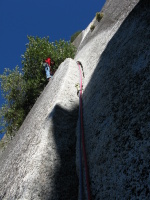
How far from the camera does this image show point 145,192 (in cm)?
205

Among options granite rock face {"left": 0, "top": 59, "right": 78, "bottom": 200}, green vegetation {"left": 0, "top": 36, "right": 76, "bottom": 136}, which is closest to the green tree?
green vegetation {"left": 0, "top": 36, "right": 76, "bottom": 136}

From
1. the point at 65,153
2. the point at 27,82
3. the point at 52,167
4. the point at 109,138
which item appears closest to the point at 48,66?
the point at 27,82

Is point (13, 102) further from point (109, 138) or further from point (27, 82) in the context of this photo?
point (109, 138)

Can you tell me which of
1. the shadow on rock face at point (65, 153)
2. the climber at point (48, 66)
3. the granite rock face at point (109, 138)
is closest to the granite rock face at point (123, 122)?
the granite rock face at point (109, 138)

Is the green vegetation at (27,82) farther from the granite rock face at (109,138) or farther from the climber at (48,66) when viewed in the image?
the granite rock face at (109,138)

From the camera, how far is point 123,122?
10.0ft

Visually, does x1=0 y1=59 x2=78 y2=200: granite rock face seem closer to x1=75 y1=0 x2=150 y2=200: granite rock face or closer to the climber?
x1=75 y1=0 x2=150 y2=200: granite rock face

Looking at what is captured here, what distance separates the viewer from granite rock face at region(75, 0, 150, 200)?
2.35 meters

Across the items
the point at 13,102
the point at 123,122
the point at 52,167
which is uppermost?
the point at 13,102

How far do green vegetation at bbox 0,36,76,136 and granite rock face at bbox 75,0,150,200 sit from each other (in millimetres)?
12832

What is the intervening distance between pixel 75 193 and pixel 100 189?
790mm

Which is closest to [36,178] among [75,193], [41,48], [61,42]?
[75,193]

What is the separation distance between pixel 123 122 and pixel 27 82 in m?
15.5

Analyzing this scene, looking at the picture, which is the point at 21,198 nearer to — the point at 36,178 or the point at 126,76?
the point at 36,178
